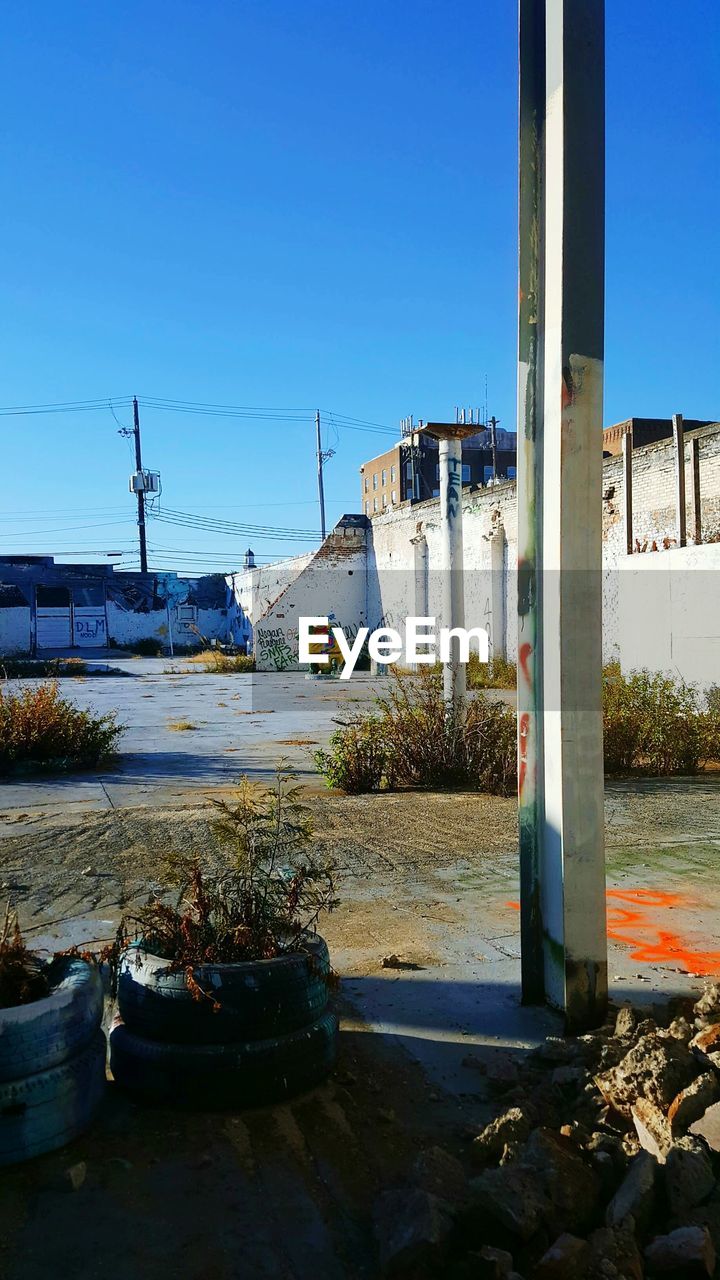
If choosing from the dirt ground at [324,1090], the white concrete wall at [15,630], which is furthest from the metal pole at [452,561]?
the white concrete wall at [15,630]

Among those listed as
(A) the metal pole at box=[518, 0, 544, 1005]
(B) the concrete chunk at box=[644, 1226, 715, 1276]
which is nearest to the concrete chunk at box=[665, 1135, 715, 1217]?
(B) the concrete chunk at box=[644, 1226, 715, 1276]

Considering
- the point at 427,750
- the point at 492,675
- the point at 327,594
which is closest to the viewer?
the point at 427,750

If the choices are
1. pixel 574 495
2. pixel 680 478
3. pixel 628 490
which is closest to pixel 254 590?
pixel 628 490

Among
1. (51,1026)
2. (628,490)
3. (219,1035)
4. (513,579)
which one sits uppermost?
(628,490)

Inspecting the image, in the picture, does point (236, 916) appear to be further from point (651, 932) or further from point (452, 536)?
point (452, 536)

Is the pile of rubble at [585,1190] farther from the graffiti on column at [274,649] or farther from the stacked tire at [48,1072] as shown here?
the graffiti on column at [274,649]

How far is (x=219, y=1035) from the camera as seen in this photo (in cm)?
275

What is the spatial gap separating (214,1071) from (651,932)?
94.2 inches

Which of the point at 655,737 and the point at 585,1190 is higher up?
the point at 655,737

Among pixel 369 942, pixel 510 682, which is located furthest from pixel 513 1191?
pixel 510 682

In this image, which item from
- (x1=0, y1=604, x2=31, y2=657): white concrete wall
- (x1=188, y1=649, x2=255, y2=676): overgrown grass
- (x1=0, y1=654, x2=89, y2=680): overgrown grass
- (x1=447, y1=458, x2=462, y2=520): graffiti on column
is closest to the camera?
(x1=447, y1=458, x2=462, y2=520): graffiti on column

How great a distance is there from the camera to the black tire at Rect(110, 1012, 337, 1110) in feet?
8.93

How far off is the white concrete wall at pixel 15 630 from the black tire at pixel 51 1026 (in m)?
36.7

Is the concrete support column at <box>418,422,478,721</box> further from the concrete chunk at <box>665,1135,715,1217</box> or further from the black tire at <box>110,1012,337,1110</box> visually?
the concrete chunk at <box>665,1135,715,1217</box>
